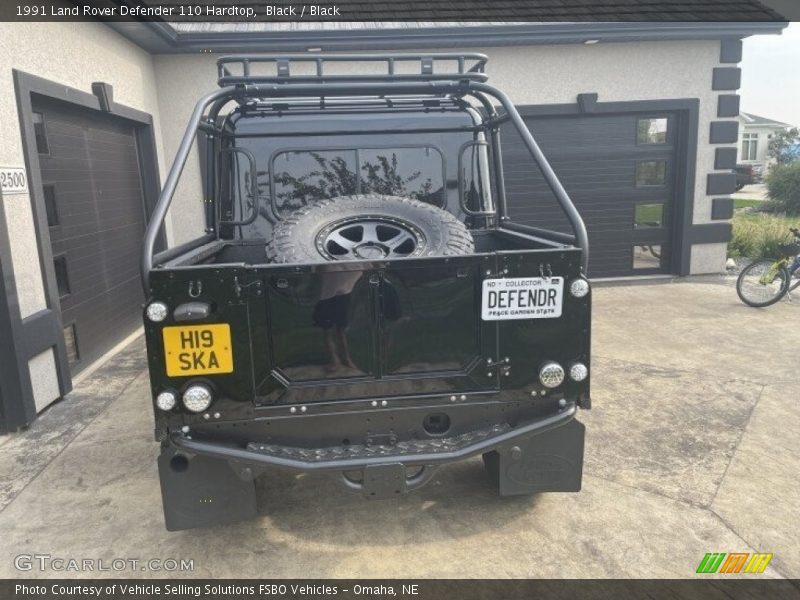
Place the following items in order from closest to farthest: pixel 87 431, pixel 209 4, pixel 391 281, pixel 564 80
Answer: pixel 391 281, pixel 87 431, pixel 209 4, pixel 564 80

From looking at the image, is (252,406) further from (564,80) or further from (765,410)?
(564,80)

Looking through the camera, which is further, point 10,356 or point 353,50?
point 353,50

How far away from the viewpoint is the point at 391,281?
9.66ft

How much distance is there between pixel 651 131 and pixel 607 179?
3.44ft

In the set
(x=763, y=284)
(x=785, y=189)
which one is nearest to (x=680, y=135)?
(x=763, y=284)

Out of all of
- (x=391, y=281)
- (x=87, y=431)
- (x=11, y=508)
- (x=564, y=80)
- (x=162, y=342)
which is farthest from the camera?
(x=564, y=80)

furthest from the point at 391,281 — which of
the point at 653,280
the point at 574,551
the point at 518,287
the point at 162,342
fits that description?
the point at 653,280

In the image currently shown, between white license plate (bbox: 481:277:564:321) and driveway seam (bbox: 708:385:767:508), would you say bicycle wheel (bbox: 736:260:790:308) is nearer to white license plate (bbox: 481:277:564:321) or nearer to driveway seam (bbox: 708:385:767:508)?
driveway seam (bbox: 708:385:767:508)

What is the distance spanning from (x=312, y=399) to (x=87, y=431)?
287 centimetres

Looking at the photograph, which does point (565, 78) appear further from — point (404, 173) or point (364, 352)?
point (364, 352)

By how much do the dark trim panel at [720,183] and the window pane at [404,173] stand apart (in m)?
7.24

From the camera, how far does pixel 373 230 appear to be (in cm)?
359

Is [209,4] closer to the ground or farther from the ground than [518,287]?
farther from the ground

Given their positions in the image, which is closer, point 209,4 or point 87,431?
point 87,431
